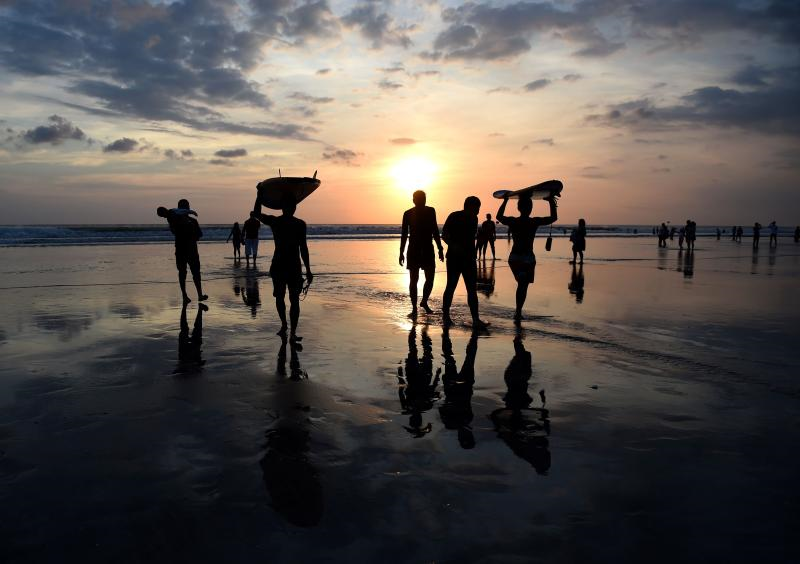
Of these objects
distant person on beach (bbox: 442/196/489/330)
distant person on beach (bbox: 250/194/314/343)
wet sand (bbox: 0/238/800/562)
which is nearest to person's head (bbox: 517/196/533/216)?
distant person on beach (bbox: 442/196/489/330)

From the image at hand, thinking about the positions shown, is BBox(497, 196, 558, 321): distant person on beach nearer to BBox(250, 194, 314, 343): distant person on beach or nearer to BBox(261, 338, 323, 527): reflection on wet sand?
BBox(250, 194, 314, 343): distant person on beach

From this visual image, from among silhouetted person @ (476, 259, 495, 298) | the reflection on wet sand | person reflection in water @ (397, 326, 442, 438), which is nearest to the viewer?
the reflection on wet sand

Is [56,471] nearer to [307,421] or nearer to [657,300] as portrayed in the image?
[307,421]

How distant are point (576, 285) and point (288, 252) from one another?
1083 centimetres

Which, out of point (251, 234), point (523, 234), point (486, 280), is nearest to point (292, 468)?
point (523, 234)

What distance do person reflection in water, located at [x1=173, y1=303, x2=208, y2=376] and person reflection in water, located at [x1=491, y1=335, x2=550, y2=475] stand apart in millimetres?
3732

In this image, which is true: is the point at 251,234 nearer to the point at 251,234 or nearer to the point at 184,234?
the point at 251,234

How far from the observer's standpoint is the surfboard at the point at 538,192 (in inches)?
371

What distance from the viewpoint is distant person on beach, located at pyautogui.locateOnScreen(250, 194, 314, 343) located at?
8242mm

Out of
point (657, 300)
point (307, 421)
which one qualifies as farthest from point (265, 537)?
point (657, 300)

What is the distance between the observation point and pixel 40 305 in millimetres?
11781

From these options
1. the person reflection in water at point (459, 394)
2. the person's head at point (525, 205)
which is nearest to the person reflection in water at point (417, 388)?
the person reflection in water at point (459, 394)

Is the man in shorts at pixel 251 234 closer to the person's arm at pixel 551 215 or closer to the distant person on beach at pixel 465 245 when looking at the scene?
the distant person on beach at pixel 465 245

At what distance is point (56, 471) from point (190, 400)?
1.67 meters
